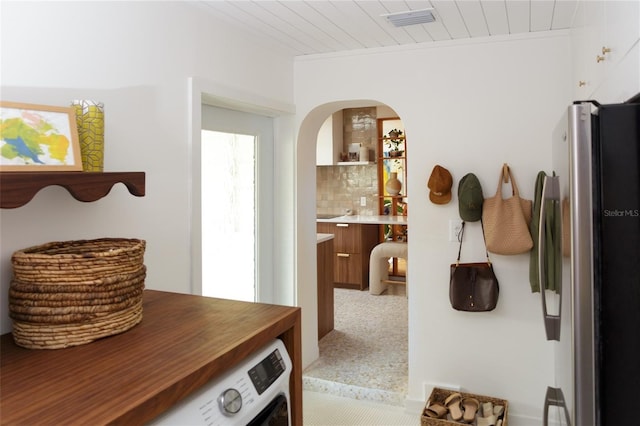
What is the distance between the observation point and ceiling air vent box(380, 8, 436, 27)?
236 centimetres

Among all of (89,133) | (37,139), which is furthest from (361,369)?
(37,139)

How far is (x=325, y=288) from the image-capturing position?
410 cm

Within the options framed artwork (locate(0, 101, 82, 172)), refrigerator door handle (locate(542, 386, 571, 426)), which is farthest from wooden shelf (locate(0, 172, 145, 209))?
refrigerator door handle (locate(542, 386, 571, 426))

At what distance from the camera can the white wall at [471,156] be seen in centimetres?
270

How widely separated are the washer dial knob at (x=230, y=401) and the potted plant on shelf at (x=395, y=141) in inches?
220

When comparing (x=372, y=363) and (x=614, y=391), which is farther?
(x=372, y=363)

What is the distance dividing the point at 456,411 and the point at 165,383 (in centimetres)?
210

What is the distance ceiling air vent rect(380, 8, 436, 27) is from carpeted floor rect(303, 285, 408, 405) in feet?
7.12

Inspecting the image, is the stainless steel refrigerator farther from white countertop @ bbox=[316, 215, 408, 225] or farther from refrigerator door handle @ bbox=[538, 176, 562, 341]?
white countertop @ bbox=[316, 215, 408, 225]

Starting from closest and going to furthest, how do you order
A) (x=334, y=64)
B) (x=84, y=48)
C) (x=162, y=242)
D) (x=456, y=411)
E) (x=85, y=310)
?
(x=85, y=310) < (x=84, y=48) < (x=162, y=242) < (x=456, y=411) < (x=334, y=64)

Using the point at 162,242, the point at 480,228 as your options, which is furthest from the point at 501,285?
the point at 162,242

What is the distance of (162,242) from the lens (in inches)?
82.5

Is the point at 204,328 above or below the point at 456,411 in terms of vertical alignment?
above

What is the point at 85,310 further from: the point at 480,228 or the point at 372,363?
the point at 372,363
